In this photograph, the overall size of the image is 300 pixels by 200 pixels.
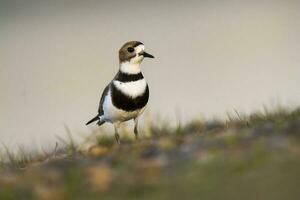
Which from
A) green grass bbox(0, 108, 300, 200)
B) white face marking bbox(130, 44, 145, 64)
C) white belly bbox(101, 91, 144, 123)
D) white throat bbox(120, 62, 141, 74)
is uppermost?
white face marking bbox(130, 44, 145, 64)

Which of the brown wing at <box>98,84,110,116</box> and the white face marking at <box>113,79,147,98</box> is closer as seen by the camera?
the white face marking at <box>113,79,147,98</box>

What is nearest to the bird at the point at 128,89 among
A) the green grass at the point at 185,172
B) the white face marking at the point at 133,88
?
the white face marking at the point at 133,88

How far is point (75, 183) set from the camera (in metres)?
3.03

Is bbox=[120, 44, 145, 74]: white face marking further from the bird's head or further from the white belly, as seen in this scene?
the white belly

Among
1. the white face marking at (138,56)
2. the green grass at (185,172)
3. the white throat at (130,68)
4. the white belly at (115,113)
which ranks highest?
the white face marking at (138,56)

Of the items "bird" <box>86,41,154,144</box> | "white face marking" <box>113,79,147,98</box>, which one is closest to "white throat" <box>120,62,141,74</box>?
"bird" <box>86,41,154,144</box>

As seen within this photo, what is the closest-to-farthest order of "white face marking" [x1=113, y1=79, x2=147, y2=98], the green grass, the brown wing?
the green grass < "white face marking" [x1=113, y1=79, x2=147, y2=98] < the brown wing

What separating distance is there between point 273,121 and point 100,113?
1917mm

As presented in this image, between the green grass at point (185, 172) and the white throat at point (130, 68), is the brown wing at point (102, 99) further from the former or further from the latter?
the green grass at point (185, 172)

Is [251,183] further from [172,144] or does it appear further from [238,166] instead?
[172,144]

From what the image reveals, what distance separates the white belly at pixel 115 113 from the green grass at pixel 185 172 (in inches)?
50.7

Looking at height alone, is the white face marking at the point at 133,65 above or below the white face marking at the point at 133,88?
above

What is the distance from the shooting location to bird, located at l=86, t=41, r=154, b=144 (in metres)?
5.07

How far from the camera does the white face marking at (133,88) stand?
5070mm
